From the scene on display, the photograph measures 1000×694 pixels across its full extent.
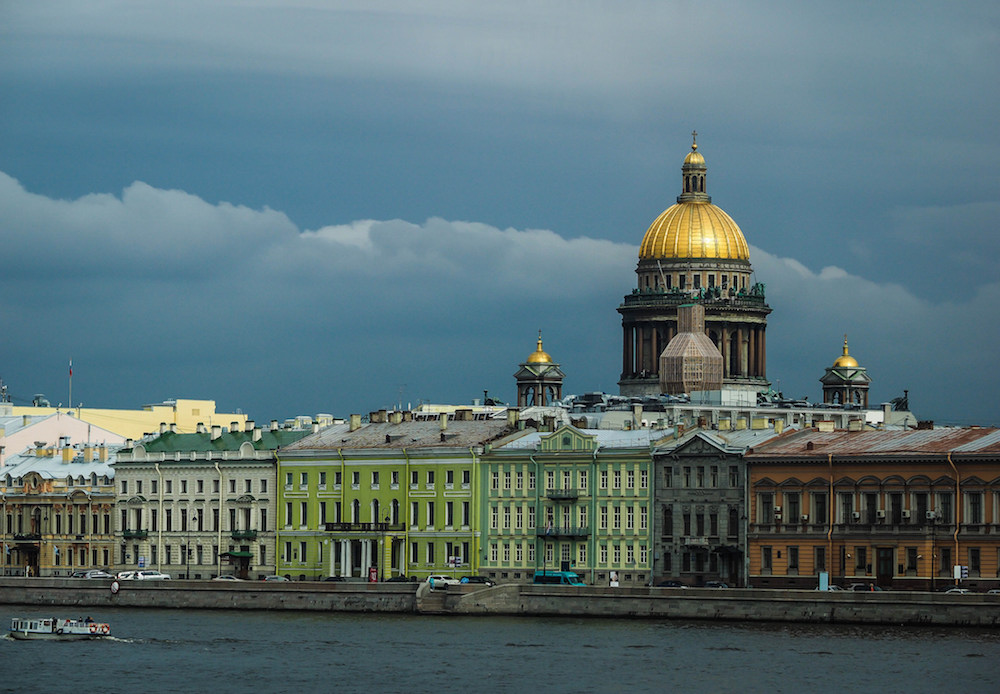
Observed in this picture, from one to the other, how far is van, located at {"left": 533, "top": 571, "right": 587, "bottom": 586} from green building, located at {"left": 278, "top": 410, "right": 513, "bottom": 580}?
5.62m

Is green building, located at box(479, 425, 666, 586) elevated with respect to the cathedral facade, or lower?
lower

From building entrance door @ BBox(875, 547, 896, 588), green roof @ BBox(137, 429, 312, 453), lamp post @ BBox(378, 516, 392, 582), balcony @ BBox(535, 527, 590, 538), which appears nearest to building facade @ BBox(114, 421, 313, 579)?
green roof @ BBox(137, 429, 312, 453)

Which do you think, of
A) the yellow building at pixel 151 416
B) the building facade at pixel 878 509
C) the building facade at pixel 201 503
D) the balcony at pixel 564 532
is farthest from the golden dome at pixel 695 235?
the building facade at pixel 878 509

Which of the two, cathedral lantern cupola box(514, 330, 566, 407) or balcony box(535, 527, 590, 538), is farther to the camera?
cathedral lantern cupola box(514, 330, 566, 407)

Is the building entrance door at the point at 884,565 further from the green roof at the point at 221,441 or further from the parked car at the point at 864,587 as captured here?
the green roof at the point at 221,441

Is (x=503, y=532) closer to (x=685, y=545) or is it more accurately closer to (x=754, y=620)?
(x=685, y=545)

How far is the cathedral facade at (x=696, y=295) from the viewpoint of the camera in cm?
13625

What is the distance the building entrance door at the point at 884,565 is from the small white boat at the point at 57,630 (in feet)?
72.3

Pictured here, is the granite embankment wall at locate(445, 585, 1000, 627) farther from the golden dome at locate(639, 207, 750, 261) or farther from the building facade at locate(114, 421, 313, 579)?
the golden dome at locate(639, 207, 750, 261)

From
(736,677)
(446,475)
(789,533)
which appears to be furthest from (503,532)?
(736,677)

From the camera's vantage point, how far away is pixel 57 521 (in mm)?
106812

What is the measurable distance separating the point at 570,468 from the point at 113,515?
20434 millimetres

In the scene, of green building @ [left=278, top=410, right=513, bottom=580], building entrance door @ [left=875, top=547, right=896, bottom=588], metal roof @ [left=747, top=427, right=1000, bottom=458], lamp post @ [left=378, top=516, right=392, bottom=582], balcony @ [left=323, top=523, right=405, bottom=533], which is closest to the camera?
metal roof @ [left=747, top=427, right=1000, bottom=458]

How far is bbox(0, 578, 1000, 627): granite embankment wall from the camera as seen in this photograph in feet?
252
